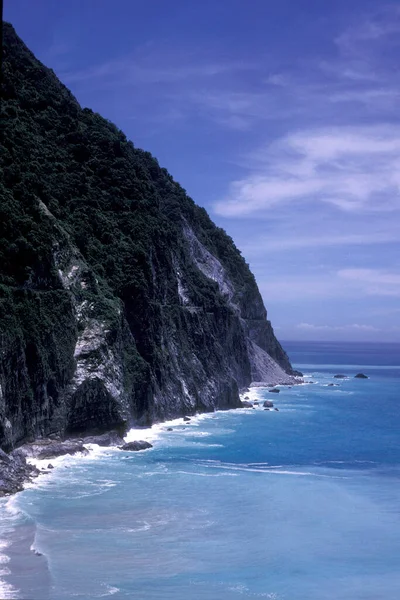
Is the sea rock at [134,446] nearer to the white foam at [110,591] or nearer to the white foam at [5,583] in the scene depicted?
the white foam at [5,583]

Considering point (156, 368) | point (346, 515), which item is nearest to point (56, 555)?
point (346, 515)

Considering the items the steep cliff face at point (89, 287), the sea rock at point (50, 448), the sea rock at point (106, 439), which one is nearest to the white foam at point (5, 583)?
the steep cliff face at point (89, 287)

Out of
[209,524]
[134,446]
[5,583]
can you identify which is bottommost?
[209,524]

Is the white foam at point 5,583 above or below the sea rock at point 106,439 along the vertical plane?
below

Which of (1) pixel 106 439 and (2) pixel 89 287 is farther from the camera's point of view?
(2) pixel 89 287

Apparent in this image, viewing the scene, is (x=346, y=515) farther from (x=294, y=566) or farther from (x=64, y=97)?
(x=64, y=97)

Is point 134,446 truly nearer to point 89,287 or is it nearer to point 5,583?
point 89,287

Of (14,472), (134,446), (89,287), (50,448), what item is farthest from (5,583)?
(89,287)
